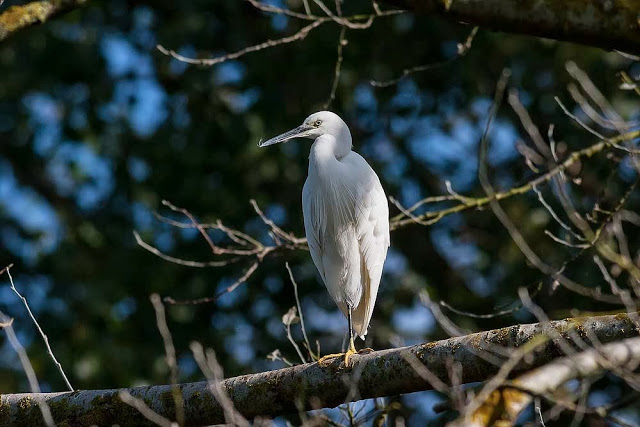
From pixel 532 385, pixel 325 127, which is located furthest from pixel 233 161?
pixel 532 385

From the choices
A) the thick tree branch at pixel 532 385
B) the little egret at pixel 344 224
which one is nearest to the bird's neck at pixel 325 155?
the little egret at pixel 344 224

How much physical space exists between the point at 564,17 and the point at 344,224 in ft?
6.69

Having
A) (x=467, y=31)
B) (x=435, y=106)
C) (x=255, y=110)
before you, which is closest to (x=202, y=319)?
(x=255, y=110)

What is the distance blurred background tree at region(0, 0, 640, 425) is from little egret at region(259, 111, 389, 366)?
5.50 feet

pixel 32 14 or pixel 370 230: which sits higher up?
pixel 32 14

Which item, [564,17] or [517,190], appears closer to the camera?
[564,17]

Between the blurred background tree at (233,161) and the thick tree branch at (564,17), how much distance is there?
334 cm

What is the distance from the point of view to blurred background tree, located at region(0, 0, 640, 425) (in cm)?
629

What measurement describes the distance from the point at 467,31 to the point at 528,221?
1383mm

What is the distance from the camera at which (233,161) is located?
645 centimetres

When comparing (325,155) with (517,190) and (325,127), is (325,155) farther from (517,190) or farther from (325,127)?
(517,190)

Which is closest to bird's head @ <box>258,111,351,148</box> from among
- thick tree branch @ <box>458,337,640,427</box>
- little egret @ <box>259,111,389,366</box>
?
little egret @ <box>259,111,389,366</box>

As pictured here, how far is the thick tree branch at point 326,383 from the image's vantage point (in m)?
2.58

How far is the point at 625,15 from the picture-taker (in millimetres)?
2357
